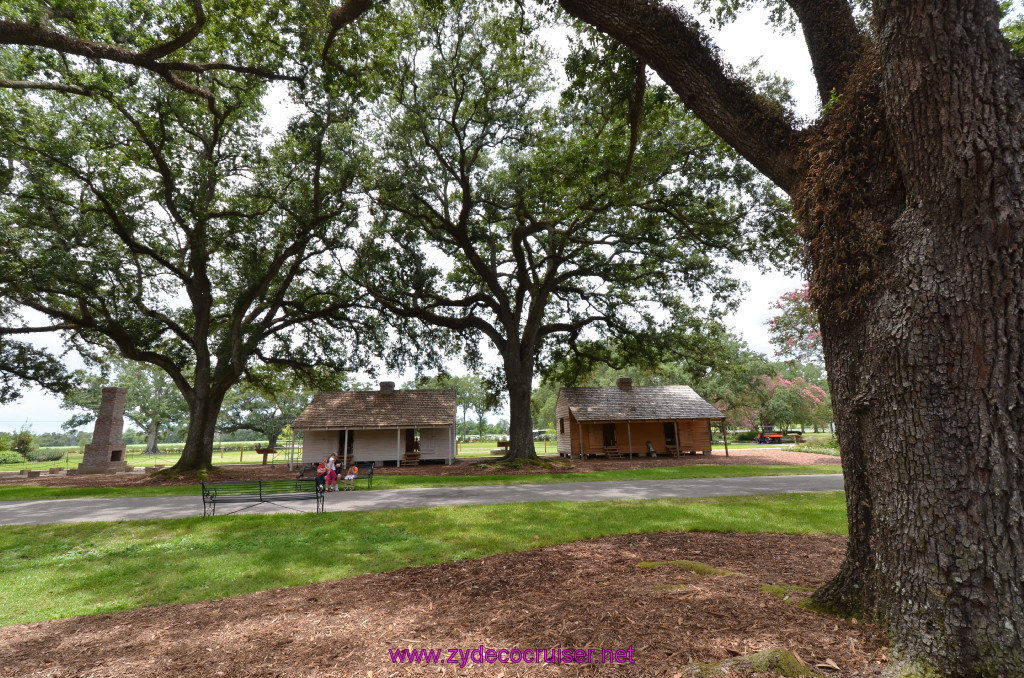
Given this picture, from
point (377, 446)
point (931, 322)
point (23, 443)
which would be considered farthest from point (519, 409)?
point (23, 443)

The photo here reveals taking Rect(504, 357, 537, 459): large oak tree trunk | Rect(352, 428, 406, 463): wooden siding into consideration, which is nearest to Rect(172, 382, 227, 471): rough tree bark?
Rect(352, 428, 406, 463): wooden siding

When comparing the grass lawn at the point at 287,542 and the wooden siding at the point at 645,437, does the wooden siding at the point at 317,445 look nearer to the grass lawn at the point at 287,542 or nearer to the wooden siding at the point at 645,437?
the wooden siding at the point at 645,437

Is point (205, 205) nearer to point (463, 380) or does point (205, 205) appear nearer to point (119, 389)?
point (119, 389)

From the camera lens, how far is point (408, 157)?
19922 millimetres

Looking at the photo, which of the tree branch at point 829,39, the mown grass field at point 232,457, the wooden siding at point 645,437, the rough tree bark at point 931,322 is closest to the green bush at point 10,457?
the mown grass field at point 232,457

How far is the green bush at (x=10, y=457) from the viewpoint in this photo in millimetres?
43812

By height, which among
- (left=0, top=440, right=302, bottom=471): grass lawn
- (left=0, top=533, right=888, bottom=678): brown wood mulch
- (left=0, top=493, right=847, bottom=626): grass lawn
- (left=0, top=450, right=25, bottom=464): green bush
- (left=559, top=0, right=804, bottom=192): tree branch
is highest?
(left=559, top=0, right=804, bottom=192): tree branch


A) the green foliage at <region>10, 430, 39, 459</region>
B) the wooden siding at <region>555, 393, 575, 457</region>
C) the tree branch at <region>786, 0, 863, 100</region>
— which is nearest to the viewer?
the tree branch at <region>786, 0, 863, 100</region>

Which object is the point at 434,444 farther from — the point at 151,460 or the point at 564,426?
the point at 151,460

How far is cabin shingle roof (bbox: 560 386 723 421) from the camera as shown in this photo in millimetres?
29453

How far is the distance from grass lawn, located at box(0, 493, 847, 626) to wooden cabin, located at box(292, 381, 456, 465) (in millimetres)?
16081

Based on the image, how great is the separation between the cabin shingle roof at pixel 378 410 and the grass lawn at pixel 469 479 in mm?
7769

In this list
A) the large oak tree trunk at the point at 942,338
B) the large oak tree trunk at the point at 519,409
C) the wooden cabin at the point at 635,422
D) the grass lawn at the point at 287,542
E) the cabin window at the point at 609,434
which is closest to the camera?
the large oak tree trunk at the point at 942,338

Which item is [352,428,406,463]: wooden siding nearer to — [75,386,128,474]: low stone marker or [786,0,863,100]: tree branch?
[75,386,128,474]: low stone marker
